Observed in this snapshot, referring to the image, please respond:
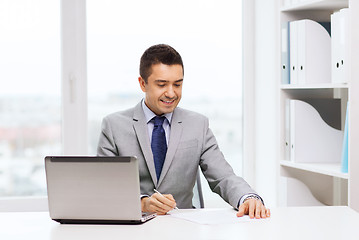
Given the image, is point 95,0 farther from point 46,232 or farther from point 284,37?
point 46,232

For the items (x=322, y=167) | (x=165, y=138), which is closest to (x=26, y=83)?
(x=165, y=138)

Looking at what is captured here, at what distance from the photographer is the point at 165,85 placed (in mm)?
2174

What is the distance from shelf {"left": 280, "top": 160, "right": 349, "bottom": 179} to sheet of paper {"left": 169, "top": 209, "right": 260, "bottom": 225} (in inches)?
28.8

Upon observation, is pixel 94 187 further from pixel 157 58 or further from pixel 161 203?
pixel 157 58

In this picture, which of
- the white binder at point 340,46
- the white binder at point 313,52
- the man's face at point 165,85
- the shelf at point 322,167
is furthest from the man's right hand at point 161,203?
the white binder at point 313,52

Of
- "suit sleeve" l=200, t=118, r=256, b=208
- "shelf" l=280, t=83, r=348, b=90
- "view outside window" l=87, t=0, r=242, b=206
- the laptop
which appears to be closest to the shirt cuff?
"suit sleeve" l=200, t=118, r=256, b=208

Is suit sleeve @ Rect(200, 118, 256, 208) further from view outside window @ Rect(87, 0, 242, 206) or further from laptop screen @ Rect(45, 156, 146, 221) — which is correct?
view outside window @ Rect(87, 0, 242, 206)

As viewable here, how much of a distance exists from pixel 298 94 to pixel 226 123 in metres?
0.73

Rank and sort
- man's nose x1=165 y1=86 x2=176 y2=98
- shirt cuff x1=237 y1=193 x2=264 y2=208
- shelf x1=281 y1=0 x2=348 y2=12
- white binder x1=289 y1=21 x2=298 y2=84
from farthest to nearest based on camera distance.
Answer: white binder x1=289 y1=21 x2=298 y2=84 < shelf x1=281 y1=0 x2=348 y2=12 < man's nose x1=165 y1=86 x2=176 y2=98 < shirt cuff x1=237 y1=193 x2=264 y2=208

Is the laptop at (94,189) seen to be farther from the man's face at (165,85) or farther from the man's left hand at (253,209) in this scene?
the man's face at (165,85)

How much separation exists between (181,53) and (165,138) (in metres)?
1.26

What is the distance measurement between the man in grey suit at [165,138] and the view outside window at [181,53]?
3.57 feet

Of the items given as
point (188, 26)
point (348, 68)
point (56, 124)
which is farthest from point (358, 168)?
point (56, 124)

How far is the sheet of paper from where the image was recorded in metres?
1.72
